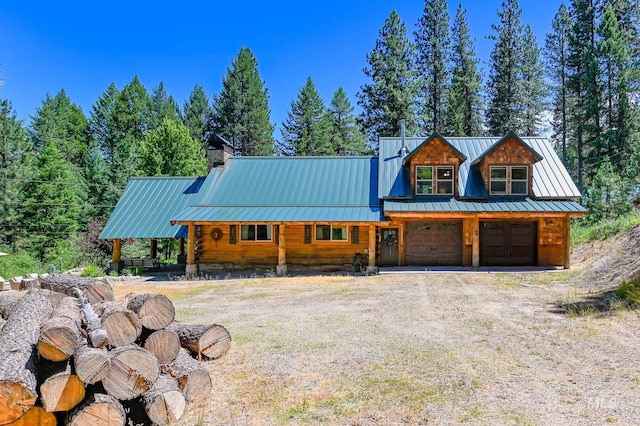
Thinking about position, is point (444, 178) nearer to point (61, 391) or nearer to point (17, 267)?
point (61, 391)

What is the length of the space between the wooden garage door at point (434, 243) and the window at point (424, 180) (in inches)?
58.5

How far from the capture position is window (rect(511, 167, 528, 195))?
18.1 meters

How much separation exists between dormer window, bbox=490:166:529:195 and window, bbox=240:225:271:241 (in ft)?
34.5

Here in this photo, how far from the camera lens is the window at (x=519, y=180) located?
59.4 feet

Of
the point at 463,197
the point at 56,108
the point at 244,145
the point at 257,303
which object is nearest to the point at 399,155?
the point at 463,197

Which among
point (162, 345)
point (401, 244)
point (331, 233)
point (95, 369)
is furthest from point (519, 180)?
point (95, 369)

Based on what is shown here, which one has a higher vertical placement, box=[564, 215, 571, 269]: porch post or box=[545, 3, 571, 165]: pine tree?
box=[545, 3, 571, 165]: pine tree

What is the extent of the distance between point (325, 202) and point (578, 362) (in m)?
13.4

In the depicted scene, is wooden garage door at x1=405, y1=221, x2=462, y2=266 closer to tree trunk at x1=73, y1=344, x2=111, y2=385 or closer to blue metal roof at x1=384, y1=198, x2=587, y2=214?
blue metal roof at x1=384, y1=198, x2=587, y2=214

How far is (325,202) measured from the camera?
18.4 metres

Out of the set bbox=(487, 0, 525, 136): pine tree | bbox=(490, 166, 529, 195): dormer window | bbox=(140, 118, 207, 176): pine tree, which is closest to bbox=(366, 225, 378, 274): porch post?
bbox=(490, 166, 529, 195): dormer window

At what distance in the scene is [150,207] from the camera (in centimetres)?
2005

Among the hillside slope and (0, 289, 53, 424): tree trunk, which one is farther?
the hillside slope

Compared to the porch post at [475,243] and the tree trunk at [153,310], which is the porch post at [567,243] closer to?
the porch post at [475,243]
